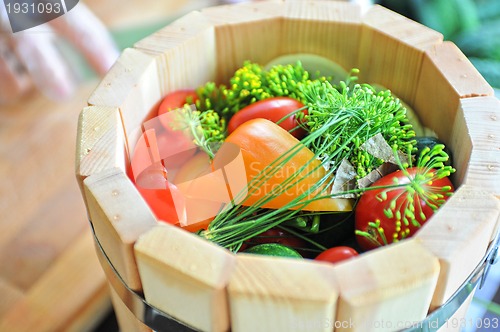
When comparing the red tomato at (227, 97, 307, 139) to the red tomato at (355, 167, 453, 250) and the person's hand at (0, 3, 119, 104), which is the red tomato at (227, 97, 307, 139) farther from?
the person's hand at (0, 3, 119, 104)

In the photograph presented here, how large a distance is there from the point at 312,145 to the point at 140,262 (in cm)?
23

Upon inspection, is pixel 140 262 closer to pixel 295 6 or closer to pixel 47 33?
pixel 295 6

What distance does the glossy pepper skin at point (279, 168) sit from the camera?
56cm

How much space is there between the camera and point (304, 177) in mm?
548

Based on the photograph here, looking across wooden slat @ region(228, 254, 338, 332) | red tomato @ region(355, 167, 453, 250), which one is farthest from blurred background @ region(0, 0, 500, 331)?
wooden slat @ region(228, 254, 338, 332)

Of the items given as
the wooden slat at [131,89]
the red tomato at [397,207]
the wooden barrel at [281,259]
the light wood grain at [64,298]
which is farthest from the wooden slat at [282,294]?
the light wood grain at [64,298]

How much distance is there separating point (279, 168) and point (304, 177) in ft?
0.09

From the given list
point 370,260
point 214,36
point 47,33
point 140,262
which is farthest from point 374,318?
point 47,33

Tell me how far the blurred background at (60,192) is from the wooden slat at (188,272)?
1.33ft

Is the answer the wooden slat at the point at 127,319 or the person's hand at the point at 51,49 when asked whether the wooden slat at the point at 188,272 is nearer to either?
the wooden slat at the point at 127,319

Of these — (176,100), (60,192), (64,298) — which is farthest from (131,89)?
(60,192)

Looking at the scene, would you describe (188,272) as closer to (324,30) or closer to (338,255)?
(338,255)

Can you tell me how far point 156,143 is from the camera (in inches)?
25.0

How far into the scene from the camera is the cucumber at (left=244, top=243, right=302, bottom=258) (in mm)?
529
